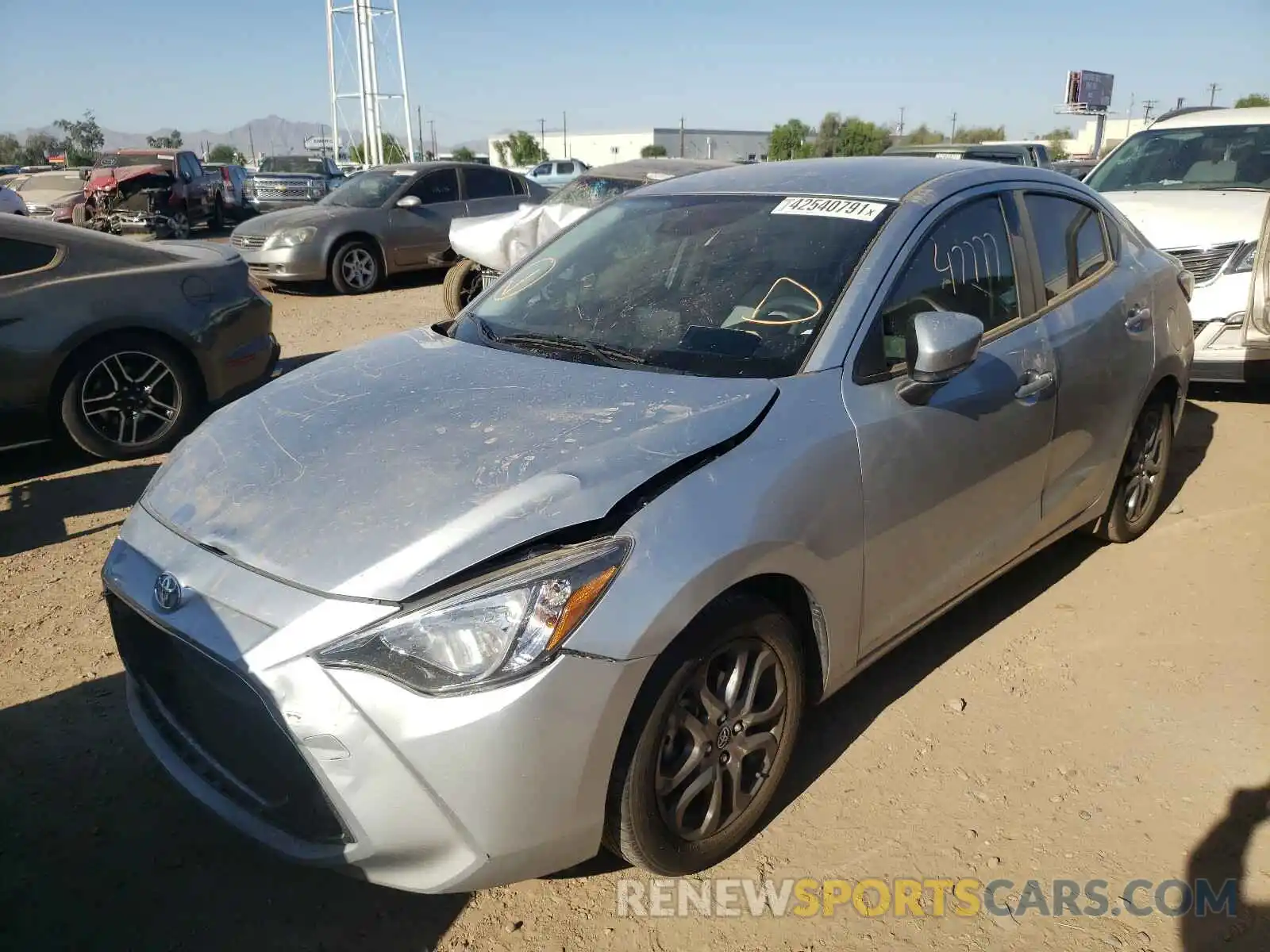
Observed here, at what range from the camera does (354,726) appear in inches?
78.3

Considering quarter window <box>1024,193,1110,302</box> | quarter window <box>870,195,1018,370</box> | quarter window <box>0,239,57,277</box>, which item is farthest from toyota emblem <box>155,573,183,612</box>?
quarter window <box>0,239,57,277</box>

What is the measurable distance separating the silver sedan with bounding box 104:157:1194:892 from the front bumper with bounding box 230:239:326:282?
860 centimetres

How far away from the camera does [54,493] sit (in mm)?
5180

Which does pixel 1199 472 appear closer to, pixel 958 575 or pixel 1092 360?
pixel 1092 360

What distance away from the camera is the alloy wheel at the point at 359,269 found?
11906mm

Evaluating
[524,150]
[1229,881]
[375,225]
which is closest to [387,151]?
[524,150]

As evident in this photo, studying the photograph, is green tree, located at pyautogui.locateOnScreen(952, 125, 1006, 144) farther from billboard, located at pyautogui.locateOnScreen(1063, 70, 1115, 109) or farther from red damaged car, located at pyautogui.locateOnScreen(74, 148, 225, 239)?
red damaged car, located at pyautogui.locateOnScreen(74, 148, 225, 239)

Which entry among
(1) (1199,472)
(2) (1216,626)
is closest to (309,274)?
(1) (1199,472)

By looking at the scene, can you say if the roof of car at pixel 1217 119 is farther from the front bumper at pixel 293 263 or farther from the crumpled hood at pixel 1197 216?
the front bumper at pixel 293 263

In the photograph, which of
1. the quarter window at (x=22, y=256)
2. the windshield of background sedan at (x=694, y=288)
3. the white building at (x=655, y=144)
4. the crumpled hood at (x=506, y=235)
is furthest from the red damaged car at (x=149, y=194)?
the white building at (x=655, y=144)

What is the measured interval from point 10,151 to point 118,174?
62.3 meters

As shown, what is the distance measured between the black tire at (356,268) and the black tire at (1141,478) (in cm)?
966

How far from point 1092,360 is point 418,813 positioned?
9.70 ft

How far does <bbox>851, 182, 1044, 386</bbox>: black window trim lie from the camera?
2822 mm
